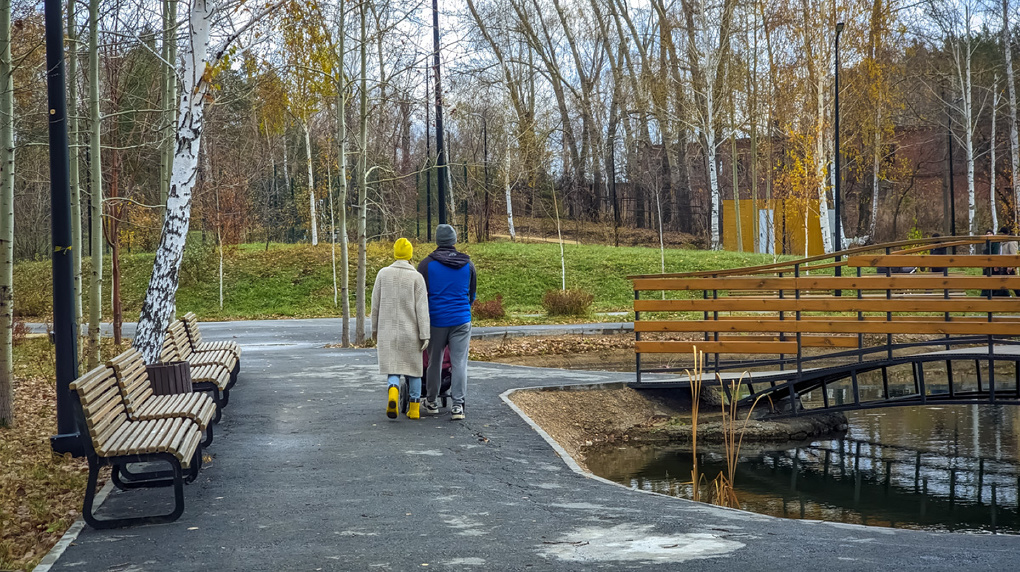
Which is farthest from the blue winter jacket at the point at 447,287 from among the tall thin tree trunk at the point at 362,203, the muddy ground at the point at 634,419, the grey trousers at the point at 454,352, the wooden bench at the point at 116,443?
the tall thin tree trunk at the point at 362,203

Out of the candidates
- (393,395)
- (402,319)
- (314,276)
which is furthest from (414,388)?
(314,276)

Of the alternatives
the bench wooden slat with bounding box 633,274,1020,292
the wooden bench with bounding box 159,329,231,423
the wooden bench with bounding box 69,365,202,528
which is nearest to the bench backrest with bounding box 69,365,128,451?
the wooden bench with bounding box 69,365,202,528

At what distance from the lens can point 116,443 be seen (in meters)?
6.22

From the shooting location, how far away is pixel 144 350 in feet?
31.1

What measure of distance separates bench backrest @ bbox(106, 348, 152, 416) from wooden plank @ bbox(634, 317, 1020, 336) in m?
6.59

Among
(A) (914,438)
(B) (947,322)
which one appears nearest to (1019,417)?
(A) (914,438)

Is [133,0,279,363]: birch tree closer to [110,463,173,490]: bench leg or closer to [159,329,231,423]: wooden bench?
[159,329,231,423]: wooden bench

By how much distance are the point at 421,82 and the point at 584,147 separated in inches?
1322

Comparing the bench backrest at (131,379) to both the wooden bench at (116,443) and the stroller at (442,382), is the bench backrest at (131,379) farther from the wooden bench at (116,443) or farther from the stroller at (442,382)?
the stroller at (442,382)

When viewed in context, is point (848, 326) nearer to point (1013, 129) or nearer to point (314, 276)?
point (314, 276)

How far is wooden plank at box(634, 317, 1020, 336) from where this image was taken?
1071 centimetres

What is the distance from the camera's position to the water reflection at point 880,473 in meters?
8.95

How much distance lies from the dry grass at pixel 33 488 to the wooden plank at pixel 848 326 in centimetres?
724

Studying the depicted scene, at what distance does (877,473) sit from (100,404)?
8.10m
